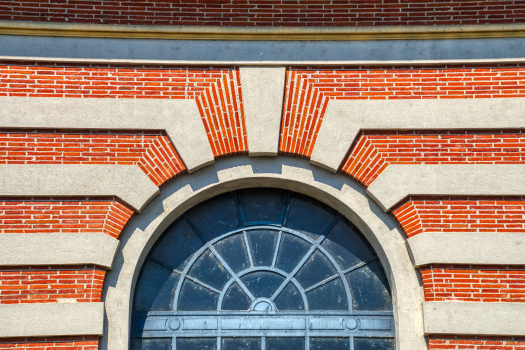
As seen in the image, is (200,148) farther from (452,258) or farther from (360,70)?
(452,258)

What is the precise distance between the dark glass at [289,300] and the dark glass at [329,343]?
48 cm

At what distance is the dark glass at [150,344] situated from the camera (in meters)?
7.64

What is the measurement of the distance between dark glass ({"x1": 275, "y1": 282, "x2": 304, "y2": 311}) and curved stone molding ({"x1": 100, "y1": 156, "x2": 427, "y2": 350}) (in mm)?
1265

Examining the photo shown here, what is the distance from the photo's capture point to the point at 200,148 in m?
7.71

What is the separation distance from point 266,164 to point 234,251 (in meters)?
1.31

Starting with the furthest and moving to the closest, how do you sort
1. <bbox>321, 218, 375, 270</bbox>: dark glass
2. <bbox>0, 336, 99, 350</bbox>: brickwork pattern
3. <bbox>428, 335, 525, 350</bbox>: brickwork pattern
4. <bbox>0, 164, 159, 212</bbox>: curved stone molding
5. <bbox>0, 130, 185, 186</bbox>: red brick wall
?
<bbox>321, 218, 375, 270</bbox>: dark glass < <bbox>0, 130, 185, 186</bbox>: red brick wall < <bbox>0, 164, 159, 212</bbox>: curved stone molding < <bbox>428, 335, 525, 350</bbox>: brickwork pattern < <bbox>0, 336, 99, 350</bbox>: brickwork pattern

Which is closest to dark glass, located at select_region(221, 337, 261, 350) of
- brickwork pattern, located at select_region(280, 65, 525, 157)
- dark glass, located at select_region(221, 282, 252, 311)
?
dark glass, located at select_region(221, 282, 252, 311)

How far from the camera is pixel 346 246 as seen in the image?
26.6 ft

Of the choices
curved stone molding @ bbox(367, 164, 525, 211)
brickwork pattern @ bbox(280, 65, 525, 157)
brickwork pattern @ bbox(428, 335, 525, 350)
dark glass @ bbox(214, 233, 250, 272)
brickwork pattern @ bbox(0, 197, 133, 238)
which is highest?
brickwork pattern @ bbox(280, 65, 525, 157)

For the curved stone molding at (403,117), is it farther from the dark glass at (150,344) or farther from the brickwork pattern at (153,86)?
the dark glass at (150,344)

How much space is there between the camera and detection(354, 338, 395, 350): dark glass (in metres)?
7.69

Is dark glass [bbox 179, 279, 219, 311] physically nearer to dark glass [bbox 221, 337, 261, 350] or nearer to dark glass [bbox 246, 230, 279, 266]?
dark glass [bbox 221, 337, 261, 350]

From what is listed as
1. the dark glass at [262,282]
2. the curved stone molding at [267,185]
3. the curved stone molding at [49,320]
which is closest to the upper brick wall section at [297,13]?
the curved stone molding at [267,185]

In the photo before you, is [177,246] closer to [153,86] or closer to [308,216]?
[308,216]
